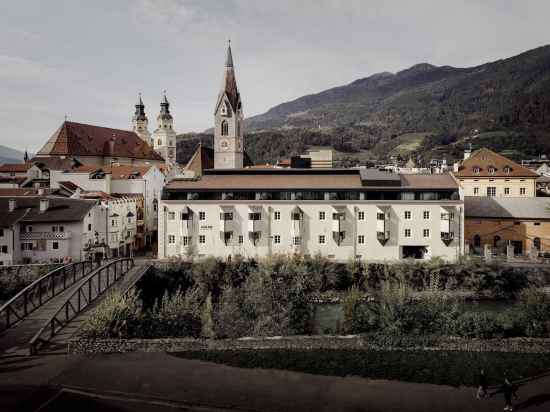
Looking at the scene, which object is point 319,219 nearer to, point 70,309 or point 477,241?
point 477,241

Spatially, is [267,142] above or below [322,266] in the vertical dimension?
above

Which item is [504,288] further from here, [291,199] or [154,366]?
[154,366]

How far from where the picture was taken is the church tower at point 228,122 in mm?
79812

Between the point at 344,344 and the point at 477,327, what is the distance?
8247mm

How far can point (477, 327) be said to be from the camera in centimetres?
2827

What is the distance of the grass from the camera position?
23609mm

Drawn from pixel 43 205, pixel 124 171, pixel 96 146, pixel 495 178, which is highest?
pixel 96 146

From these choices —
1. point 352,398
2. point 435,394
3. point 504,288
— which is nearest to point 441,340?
point 435,394

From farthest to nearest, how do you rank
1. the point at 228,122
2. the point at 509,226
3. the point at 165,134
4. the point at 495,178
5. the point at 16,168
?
the point at 165,134
the point at 228,122
the point at 16,168
the point at 495,178
the point at 509,226

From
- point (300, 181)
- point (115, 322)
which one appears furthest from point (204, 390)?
point (300, 181)

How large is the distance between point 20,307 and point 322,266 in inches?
985

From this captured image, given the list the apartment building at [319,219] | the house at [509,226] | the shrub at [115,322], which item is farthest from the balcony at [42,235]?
the house at [509,226]

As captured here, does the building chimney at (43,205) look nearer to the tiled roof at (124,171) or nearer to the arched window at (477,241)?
the tiled roof at (124,171)

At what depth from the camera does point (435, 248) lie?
46719 mm
